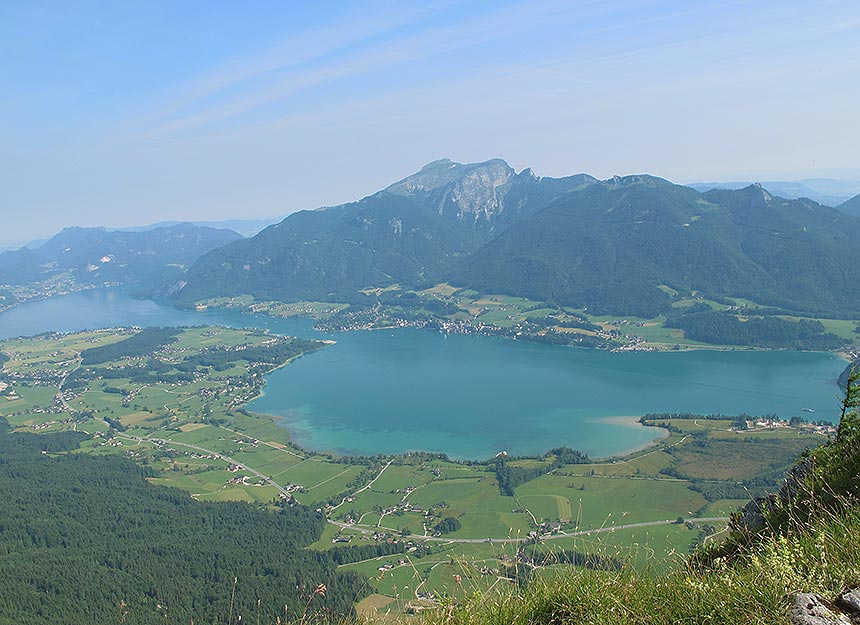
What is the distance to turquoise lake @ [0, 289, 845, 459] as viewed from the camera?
4225cm

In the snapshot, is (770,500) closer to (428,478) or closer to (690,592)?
(690,592)

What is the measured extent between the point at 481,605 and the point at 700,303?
92601mm

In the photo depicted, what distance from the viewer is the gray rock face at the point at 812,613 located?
1.88 meters

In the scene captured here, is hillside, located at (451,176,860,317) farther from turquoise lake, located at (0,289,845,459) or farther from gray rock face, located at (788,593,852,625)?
gray rock face, located at (788,593,852,625)

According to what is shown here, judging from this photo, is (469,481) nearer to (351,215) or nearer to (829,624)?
(829,624)

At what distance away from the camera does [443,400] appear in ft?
173

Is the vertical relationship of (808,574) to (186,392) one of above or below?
above

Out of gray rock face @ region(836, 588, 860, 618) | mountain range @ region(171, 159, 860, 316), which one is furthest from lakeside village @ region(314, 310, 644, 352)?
gray rock face @ region(836, 588, 860, 618)

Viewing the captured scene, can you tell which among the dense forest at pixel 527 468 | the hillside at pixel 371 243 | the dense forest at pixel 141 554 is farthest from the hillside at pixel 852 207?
the dense forest at pixel 141 554

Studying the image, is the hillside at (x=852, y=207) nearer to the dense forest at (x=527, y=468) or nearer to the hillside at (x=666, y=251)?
the hillside at (x=666, y=251)

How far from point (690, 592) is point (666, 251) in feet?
366

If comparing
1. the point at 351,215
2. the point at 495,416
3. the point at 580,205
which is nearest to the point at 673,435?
the point at 495,416

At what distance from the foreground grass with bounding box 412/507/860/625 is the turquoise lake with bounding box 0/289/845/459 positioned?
36184 mm

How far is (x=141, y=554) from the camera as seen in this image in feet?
78.6
